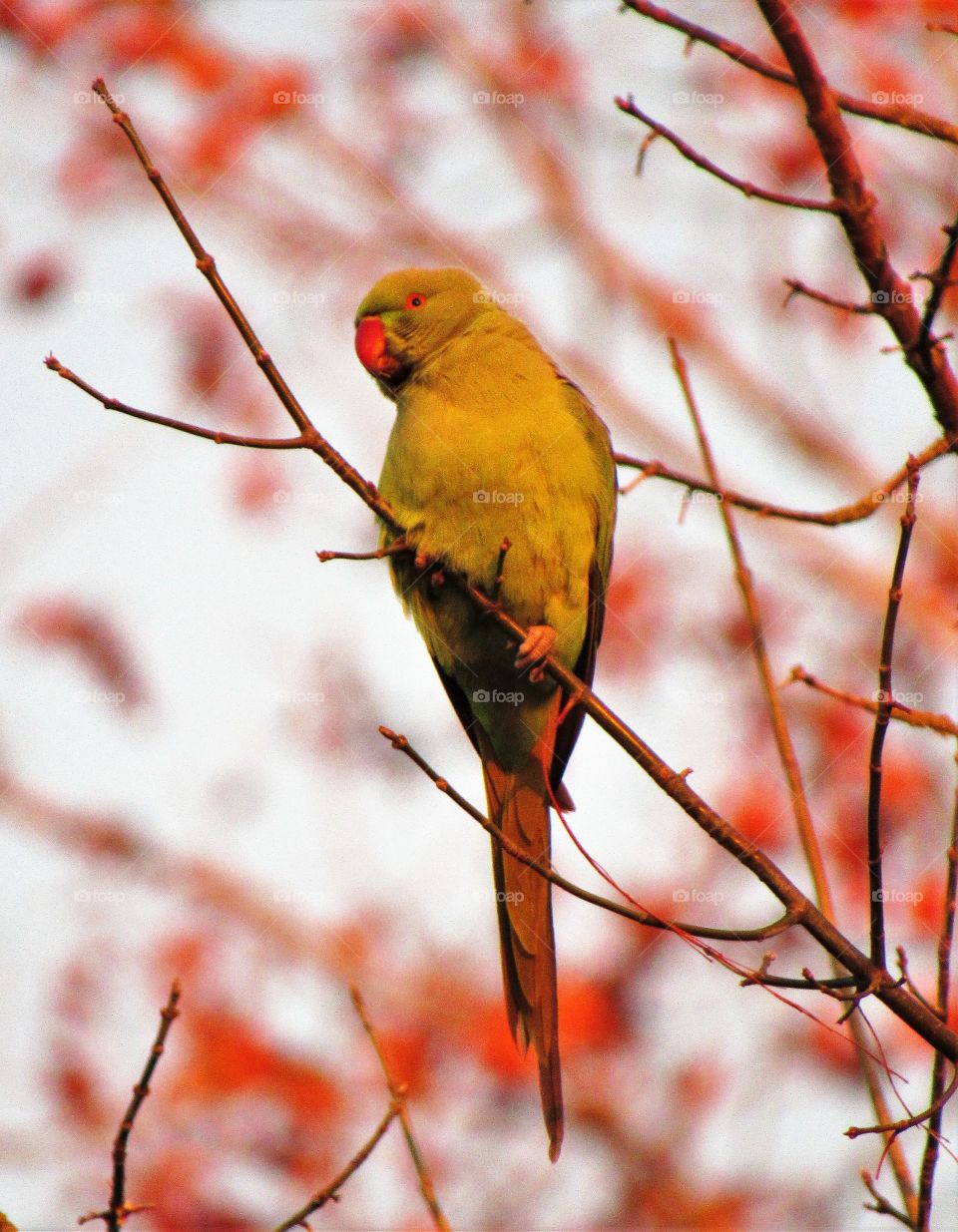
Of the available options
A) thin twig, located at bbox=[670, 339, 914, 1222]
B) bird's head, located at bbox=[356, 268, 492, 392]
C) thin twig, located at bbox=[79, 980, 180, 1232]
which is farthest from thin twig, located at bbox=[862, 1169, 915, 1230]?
bird's head, located at bbox=[356, 268, 492, 392]

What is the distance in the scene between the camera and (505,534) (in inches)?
144

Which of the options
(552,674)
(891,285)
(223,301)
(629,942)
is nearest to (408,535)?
(552,674)

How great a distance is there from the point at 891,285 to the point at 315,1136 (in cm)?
730

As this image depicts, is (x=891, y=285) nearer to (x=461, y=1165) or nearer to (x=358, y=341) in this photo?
(x=358, y=341)

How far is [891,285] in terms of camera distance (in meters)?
2.66

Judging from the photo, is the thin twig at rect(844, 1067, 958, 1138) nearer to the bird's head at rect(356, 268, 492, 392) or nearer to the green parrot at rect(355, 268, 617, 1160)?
the green parrot at rect(355, 268, 617, 1160)

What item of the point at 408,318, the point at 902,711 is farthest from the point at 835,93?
the point at 408,318

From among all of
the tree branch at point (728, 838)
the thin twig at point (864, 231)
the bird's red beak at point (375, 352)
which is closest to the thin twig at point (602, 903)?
the tree branch at point (728, 838)

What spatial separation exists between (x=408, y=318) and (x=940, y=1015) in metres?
2.99

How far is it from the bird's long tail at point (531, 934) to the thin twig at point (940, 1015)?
858 millimetres

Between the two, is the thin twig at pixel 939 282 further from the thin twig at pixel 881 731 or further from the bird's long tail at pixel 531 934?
the bird's long tail at pixel 531 934

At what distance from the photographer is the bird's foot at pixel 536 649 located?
3.68m

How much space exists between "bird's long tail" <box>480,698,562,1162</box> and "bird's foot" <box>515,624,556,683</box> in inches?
11.0
